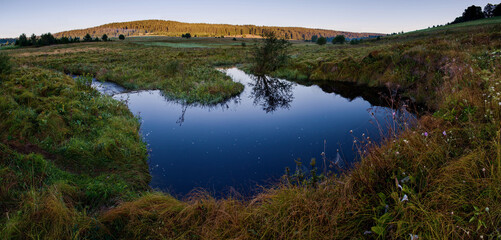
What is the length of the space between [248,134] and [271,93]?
23.8 feet

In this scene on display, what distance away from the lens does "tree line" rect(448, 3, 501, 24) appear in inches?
2550

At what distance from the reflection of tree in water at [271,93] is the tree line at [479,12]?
8241 centimetres

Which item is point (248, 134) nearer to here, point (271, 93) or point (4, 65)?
point (271, 93)

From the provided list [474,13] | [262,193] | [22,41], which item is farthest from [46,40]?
[474,13]

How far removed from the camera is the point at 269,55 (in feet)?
74.5

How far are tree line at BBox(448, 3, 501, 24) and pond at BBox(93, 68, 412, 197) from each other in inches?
3258

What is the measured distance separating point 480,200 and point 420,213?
604 millimetres

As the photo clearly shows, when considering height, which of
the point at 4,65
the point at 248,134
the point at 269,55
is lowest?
the point at 248,134

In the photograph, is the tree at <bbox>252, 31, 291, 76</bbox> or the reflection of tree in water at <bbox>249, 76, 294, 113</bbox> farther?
the tree at <bbox>252, 31, 291, 76</bbox>

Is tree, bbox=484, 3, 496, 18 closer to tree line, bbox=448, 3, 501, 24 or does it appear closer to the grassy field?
tree line, bbox=448, 3, 501, 24

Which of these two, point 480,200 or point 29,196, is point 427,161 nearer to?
point 480,200

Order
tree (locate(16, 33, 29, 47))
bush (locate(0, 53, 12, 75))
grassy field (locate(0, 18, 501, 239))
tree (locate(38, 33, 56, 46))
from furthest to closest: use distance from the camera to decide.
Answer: tree (locate(38, 33, 56, 46))
tree (locate(16, 33, 29, 47))
bush (locate(0, 53, 12, 75))
grassy field (locate(0, 18, 501, 239))

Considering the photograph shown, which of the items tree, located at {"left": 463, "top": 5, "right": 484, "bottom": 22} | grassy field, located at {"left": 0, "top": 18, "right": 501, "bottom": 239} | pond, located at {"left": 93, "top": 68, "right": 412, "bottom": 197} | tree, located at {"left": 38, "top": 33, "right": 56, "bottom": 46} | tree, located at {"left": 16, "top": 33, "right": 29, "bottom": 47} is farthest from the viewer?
tree, located at {"left": 463, "top": 5, "right": 484, "bottom": 22}

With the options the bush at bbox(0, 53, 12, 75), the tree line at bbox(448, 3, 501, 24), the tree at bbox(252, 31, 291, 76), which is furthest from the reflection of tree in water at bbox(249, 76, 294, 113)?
the tree line at bbox(448, 3, 501, 24)
